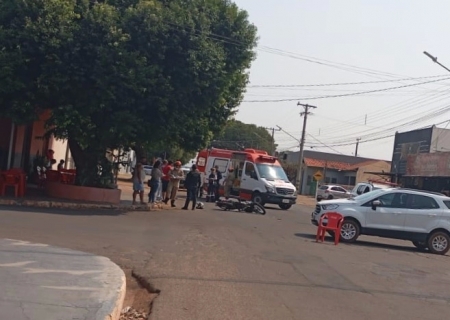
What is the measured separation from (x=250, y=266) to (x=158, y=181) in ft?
44.2

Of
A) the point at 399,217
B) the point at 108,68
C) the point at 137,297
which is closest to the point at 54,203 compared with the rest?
the point at 108,68

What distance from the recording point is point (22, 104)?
2377 cm

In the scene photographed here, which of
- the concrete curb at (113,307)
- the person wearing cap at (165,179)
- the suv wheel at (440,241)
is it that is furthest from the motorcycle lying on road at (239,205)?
the concrete curb at (113,307)

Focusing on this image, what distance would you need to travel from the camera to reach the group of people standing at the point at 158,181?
27266 mm

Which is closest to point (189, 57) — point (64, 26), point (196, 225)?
point (64, 26)

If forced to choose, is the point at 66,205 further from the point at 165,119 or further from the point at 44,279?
the point at 44,279

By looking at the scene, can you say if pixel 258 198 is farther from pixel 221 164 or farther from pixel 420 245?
pixel 420 245

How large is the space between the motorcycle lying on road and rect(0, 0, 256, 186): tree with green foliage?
4.98 metres

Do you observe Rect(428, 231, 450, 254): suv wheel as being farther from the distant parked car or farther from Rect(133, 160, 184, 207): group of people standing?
the distant parked car

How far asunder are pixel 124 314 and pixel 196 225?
12290 mm

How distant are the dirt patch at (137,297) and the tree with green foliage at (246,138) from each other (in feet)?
282

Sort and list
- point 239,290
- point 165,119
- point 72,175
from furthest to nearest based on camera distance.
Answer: point 72,175 → point 165,119 → point 239,290

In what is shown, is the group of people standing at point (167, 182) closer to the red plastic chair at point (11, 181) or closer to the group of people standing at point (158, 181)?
the group of people standing at point (158, 181)

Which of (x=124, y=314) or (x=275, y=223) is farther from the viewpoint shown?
(x=275, y=223)
